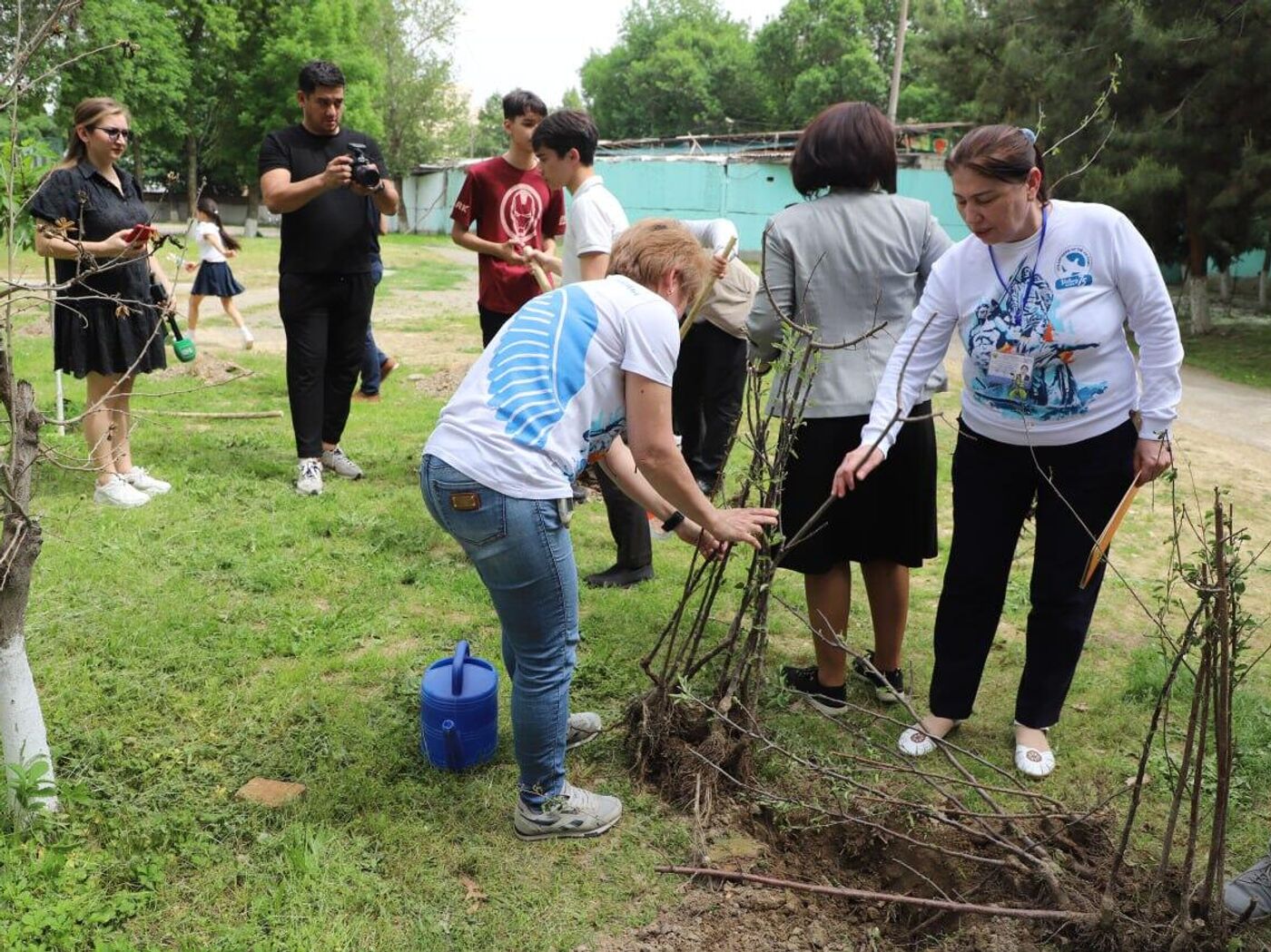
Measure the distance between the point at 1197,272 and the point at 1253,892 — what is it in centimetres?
1452

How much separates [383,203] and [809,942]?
163 inches

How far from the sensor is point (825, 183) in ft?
9.91

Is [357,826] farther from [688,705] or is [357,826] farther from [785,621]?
[785,621]

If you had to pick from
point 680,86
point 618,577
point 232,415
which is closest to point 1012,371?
point 618,577

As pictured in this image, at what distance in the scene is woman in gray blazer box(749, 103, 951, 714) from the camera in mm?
2980

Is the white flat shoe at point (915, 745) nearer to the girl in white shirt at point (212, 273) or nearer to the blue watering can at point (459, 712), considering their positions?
the blue watering can at point (459, 712)

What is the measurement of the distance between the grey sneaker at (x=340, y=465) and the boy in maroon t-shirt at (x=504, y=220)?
3.83 feet

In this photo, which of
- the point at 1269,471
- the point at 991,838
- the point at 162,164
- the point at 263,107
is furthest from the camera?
the point at 162,164

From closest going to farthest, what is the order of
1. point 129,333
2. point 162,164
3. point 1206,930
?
point 1206,930, point 129,333, point 162,164

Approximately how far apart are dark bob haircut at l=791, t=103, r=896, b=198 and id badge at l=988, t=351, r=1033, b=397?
2.11 ft

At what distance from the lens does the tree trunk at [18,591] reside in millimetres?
2395

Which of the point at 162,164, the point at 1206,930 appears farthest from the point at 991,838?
the point at 162,164

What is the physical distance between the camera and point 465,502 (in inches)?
90.4

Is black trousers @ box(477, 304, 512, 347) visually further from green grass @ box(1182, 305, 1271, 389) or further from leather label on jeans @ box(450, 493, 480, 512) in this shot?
green grass @ box(1182, 305, 1271, 389)
